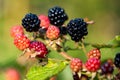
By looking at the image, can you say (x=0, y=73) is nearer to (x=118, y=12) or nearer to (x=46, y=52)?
(x=46, y=52)

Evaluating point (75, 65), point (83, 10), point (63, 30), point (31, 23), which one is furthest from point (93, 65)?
point (83, 10)

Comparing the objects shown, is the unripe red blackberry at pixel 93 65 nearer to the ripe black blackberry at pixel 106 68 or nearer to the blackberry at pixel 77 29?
the ripe black blackberry at pixel 106 68

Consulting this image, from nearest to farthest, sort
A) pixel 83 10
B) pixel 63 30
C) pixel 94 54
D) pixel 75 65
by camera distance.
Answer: pixel 75 65 → pixel 94 54 → pixel 63 30 → pixel 83 10

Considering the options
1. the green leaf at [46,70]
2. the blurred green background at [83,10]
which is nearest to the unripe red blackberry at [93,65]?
the green leaf at [46,70]

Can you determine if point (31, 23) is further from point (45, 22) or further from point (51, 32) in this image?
point (51, 32)

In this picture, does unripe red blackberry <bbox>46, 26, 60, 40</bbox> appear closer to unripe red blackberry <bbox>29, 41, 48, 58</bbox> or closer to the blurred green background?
unripe red blackberry <bbox>29, 41, 48, 58</bbox>
